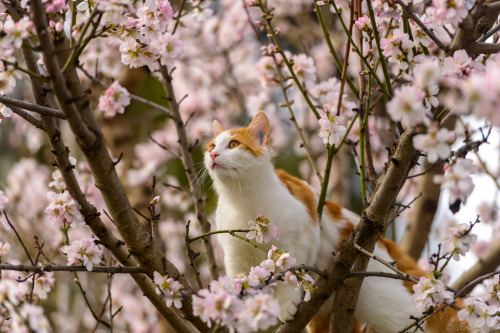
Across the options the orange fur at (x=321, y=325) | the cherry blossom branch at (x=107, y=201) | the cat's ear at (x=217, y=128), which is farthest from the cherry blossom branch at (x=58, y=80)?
the orange fur at (x=321, y=325)

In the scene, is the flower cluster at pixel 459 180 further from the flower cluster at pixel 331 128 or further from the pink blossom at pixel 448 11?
the flower cluster at pixel 331 128

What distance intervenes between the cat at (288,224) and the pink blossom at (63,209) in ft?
3.08

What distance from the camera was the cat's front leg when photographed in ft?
8.25

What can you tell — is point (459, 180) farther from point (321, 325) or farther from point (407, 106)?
point (321, 325)

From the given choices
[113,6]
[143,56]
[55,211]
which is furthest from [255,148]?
[113,6]

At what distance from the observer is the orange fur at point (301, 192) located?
286cm

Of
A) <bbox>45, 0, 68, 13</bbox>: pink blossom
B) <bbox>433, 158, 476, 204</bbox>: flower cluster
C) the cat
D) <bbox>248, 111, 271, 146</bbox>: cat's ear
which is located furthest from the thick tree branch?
<bbox>45, 0, 68, 13</bbox>: pink blossom

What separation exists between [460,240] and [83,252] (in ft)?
4.39

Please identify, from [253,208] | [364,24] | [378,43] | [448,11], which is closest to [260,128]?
[253,208]

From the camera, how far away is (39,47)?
1.50 metres

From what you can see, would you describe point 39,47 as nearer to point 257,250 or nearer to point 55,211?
point 55,211

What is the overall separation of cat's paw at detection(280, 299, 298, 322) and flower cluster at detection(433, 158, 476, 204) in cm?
127

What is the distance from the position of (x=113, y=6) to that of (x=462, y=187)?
1.07 m

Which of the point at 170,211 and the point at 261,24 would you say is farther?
the point at 170,211
